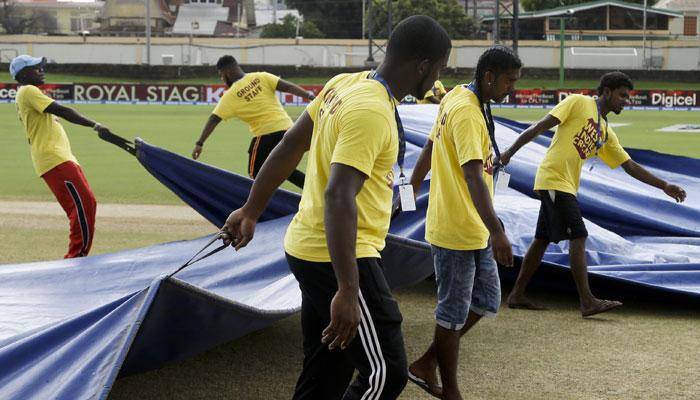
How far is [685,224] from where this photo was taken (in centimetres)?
957

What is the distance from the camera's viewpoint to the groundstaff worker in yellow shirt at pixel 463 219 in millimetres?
5016

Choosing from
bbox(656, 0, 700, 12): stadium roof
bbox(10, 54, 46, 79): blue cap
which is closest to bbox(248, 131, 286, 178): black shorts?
bbox(10, 54, 46, 79): blue cap

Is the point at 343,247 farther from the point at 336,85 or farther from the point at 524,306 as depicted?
the point at 524,306

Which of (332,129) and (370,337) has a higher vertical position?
(332,129)

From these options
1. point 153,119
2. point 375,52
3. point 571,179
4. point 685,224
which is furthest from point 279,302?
point 375,52

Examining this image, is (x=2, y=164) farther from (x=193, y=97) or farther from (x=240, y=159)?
(x=193, y=97)

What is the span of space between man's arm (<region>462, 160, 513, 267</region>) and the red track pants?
14.6ft

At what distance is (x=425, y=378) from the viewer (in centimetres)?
547

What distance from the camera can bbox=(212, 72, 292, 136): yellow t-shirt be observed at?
11500 mm

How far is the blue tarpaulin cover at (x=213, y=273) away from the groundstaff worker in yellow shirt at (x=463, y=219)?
0.60 metres

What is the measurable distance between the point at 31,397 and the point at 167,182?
4558 millimetres

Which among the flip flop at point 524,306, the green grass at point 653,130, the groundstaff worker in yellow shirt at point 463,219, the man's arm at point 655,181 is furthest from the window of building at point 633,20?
the groundstaff worker in yellow shirt at point 463,219

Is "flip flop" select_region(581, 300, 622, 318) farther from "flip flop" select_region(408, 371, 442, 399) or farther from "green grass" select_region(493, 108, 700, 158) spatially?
"green grass" select_region(493, 108, 700, 158)

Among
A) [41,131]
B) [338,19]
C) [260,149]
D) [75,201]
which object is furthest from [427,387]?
[338,19]
